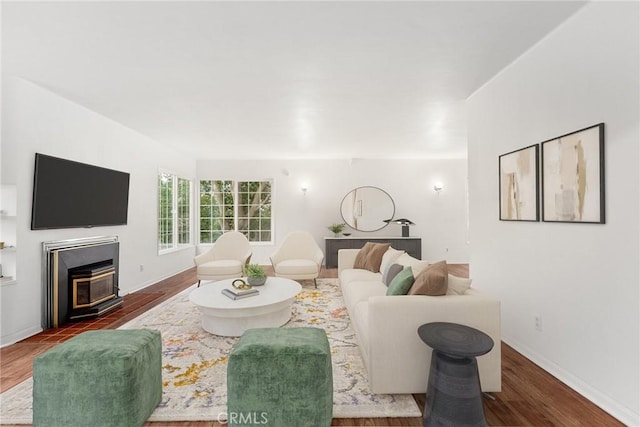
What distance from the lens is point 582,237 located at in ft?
6.79

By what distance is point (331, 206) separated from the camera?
7102 mm

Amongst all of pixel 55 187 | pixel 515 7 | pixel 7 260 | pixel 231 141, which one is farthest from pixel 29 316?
pixel 515 7

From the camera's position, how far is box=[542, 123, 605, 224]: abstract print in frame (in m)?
1.94

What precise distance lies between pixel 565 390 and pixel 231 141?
17.3 feet

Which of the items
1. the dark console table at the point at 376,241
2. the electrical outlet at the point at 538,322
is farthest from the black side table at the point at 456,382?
the dark console table at the point at 376,241

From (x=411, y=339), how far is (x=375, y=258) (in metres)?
2.11

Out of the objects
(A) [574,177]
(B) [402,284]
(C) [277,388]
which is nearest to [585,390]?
(B) [402,284]

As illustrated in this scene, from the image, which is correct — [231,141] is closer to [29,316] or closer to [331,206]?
[331,206]

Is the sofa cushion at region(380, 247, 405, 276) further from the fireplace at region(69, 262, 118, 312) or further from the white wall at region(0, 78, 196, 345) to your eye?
the white wall at region(0, 78, 196, 345)

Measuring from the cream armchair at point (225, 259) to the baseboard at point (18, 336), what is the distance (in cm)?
182

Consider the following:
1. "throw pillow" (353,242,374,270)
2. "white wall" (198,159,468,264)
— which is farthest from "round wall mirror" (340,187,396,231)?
"throw pillow" (353,242,374,270)

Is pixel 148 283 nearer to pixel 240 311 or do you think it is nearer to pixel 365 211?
pixel 240 311

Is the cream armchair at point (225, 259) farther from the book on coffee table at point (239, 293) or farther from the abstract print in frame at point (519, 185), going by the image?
the abstract print in frame at point (519, 185)

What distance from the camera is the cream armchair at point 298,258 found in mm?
4639
